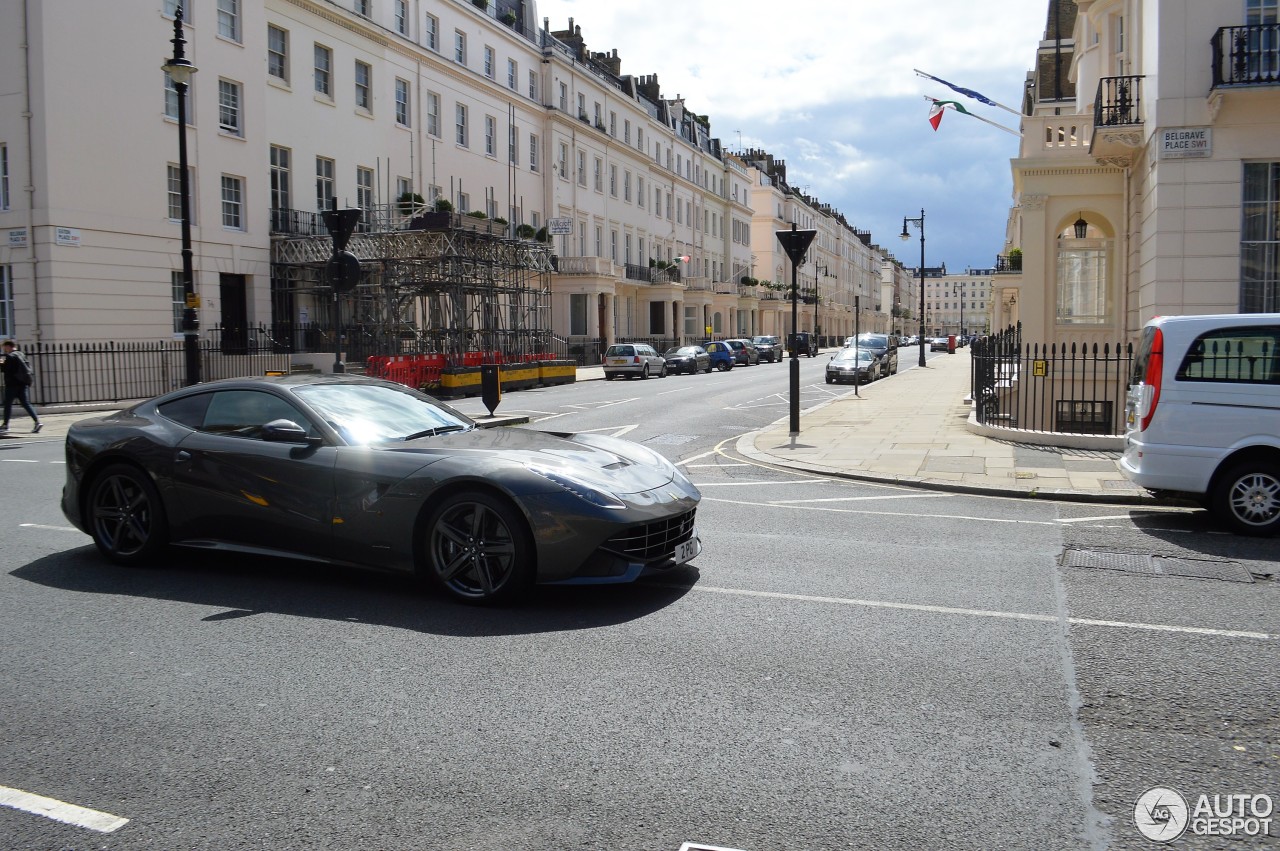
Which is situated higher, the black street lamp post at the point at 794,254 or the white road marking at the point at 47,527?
the black street lamp post at the point at 794,254

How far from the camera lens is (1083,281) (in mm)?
19984

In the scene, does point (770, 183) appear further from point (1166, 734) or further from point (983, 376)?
point (1166, 734)

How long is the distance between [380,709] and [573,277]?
4802 centimetres

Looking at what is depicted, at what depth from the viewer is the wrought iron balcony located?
14914 mm

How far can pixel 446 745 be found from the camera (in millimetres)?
3980

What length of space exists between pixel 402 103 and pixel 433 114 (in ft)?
6.32

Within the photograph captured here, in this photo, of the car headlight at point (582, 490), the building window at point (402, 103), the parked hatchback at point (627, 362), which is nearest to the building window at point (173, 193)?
the building window at point (402, 103)

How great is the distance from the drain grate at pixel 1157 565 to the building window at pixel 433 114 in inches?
1455

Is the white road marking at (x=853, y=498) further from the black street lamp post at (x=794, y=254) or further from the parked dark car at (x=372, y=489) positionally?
the black street lamp post at (x=794, y=254)

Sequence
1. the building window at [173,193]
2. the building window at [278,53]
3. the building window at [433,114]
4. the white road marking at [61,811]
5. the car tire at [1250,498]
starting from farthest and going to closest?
the building window at [433,114]
the building window at [278,53]
the building window at [173,193]
the car tire at [1250,498]
the white road marking at [61,811]

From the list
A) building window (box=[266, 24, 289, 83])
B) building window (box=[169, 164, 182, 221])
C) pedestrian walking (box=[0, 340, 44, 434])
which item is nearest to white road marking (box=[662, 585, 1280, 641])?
pedestrian walking (box=[0, 340, 44, 434])

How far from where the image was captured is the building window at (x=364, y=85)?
36469mm

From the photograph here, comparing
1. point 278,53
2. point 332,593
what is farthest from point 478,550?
point 278,53

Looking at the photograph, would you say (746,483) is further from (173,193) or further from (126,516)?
(173,193)
